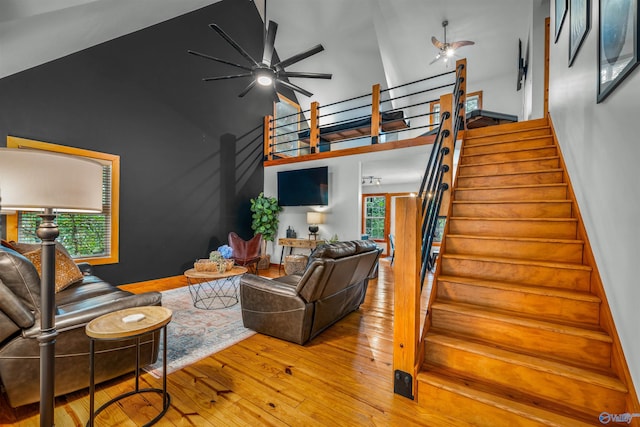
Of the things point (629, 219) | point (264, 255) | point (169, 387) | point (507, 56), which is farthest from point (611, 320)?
point (507, 56)

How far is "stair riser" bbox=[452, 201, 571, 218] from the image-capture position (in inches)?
92.5

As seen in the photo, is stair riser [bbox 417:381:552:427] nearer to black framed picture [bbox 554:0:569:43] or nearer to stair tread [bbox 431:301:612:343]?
stair tread [bbox 431:301:612:343]

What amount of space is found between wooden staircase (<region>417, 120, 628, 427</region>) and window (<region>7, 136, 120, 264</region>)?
13.6ft

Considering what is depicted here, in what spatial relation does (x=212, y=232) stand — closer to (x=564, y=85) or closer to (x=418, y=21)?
(x=564, y=85)

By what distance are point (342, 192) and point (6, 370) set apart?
4793 mm

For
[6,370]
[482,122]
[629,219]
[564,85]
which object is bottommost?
[6,370]

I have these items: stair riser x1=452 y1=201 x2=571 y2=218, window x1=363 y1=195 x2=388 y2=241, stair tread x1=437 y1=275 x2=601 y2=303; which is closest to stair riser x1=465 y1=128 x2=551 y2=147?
stair riser x1=452 y1=201 x2=571 y2=218

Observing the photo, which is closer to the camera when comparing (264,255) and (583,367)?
(583,367)

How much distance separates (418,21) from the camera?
5.80 m

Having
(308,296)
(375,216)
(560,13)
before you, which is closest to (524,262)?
(308,296)

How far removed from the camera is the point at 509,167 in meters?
3.02

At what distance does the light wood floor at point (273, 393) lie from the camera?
154 cm

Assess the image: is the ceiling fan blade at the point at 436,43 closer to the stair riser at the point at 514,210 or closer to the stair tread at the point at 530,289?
the stair riser at the point at 514,210

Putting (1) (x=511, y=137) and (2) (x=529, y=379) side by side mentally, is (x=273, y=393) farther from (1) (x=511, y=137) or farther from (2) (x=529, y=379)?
(1) (x=511, y=137)
